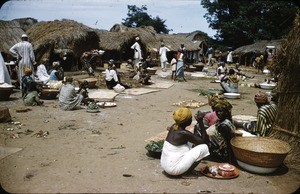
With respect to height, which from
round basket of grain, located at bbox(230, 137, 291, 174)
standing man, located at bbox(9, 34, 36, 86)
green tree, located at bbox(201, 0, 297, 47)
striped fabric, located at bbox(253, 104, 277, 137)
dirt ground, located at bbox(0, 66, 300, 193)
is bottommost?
dirt ground, located at bbox(0, 66, 300, 193)

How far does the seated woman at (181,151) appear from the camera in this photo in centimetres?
443

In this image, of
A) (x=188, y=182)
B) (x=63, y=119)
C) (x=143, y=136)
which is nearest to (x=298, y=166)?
(x=188, y=182)

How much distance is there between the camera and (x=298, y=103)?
5.05 m

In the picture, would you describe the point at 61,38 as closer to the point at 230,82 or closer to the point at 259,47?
the point at 230,82

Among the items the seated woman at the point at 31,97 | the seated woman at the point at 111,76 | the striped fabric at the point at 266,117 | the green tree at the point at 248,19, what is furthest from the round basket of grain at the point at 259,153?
the green tree at the point at 248,19

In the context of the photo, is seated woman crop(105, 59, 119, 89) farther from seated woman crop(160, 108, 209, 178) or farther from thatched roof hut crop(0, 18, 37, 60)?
seated woman crop(160, 108, 209, 178)

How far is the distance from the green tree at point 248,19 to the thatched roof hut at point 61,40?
21.8m

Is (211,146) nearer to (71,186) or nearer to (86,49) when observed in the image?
(71,186)

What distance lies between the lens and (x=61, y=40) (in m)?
18.0

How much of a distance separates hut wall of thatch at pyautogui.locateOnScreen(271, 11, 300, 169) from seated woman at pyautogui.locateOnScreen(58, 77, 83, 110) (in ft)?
19.1

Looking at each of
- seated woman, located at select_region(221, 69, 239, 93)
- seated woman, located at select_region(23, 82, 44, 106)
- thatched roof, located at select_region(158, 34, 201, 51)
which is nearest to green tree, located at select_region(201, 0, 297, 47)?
thatched roof, located at select_region(158, 34, 201, 51)

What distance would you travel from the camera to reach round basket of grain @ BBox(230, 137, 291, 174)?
14.7 ft

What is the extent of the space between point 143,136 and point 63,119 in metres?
2.58

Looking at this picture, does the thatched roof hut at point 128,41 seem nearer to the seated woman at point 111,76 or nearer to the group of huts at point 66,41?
the group of huts at point 66,41
